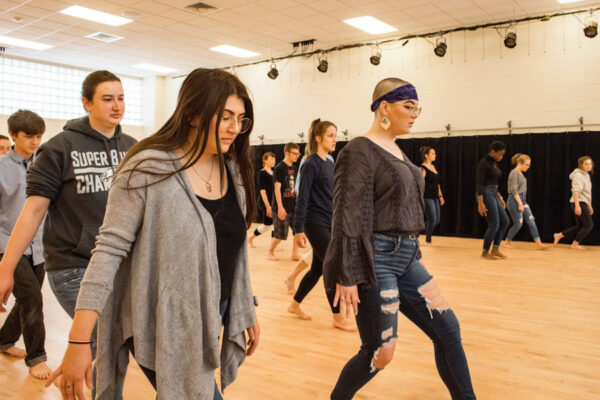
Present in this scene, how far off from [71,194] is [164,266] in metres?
1.08

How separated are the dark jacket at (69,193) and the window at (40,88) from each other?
12523 millimetres

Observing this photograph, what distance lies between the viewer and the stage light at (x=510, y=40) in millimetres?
9836

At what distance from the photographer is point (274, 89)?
556 inches

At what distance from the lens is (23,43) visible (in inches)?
478

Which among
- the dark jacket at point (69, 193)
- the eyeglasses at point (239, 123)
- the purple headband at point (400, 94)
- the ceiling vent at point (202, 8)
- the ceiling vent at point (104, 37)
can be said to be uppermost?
the ceiling vent at point (104, 37)

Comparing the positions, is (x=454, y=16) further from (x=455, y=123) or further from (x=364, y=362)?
(x=364, y=362)

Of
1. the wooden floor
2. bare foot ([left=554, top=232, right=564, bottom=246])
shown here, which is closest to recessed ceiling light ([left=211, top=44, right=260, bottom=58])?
the wooden floor

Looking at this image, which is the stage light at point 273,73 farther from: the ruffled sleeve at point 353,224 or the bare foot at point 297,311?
the ruffled sleeve at point 353,224

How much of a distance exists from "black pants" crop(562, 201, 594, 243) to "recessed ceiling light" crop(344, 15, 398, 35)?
491 centimetres

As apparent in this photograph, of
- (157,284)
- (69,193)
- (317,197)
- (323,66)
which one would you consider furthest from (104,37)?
(157,284)

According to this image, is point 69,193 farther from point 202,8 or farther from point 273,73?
point 273,73

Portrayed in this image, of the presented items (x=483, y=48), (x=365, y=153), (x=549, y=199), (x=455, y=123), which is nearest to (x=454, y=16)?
(x=483, y=48)

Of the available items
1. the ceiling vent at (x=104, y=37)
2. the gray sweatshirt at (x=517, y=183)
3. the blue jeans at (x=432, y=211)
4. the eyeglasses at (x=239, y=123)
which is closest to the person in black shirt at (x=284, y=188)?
the blue jeans at (x=432, y=211)

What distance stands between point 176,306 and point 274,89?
13.2m
